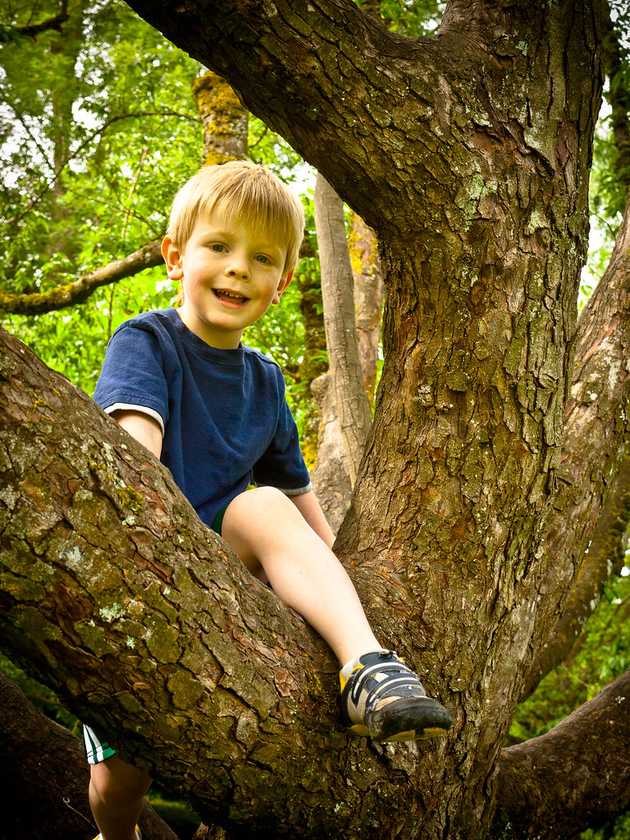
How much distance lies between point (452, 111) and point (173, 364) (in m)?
1.03

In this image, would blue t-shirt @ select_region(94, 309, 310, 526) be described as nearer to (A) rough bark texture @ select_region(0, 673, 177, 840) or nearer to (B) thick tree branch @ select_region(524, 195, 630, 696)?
(B) thick tree branch @ select_region(524, 195, 630, 696)

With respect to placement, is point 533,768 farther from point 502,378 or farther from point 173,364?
point 173,364

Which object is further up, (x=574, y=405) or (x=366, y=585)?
(x=574, y=405)

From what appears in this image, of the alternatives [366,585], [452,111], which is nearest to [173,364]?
[366,585]

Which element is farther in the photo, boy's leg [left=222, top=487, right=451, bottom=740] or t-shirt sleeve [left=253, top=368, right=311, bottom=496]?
t-shirt sleeve [left=253, top=368, right=311, bottom=496]

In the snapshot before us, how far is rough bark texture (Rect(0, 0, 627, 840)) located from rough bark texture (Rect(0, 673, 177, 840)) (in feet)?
3.75

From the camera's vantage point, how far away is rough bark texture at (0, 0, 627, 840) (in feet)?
5.51

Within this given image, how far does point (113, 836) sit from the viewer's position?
2361 mm

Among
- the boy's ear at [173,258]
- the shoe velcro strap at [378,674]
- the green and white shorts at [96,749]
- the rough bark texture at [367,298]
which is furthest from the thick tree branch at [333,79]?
the rough bark texture at [367,298]

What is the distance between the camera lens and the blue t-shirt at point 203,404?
7.32ft

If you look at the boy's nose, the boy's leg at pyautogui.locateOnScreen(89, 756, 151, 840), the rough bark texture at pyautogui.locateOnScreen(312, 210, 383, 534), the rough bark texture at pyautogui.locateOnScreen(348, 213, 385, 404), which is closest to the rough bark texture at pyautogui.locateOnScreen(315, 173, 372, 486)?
the rough bark texture at pyautogui.locateOnScreen(312, 210, 383, 534)

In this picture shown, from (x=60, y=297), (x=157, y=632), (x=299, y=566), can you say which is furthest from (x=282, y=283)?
(x=60, y=297)

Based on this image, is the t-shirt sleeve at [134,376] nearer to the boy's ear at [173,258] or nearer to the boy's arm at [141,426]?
the boy's arm at [141,426]

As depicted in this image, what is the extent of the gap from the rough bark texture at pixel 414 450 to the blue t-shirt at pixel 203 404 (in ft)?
1.34
